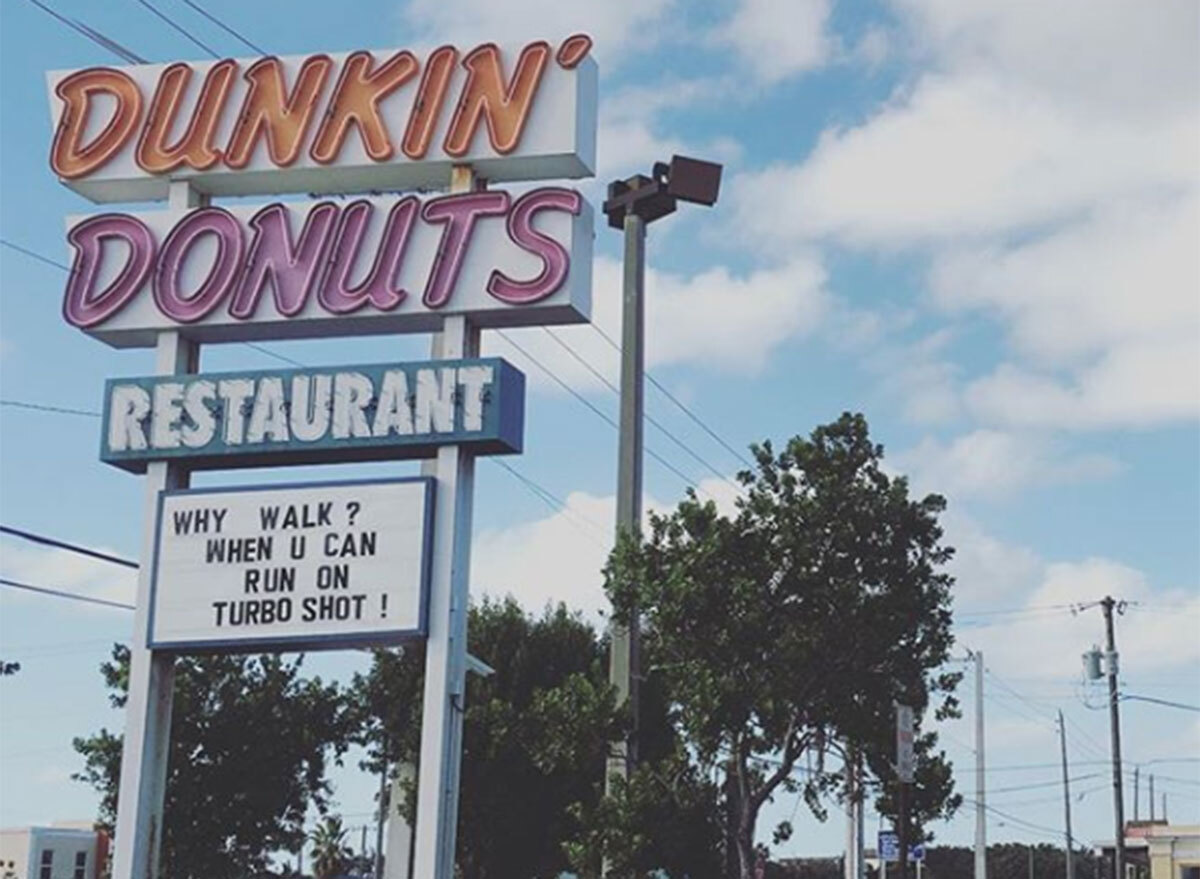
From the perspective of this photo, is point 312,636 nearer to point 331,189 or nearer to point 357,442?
point 357,442

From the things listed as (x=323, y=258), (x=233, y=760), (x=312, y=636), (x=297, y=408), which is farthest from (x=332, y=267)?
(x=233, y=760)

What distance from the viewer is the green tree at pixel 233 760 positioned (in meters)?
41.2

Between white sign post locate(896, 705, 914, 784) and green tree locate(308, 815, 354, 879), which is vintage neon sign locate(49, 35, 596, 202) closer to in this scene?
white sign post locate(896, 705, 914, 784)

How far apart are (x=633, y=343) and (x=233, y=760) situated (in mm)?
17903

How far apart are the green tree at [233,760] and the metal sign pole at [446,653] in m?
21.1

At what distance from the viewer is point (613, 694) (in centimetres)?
2628

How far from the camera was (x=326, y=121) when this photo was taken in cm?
2311

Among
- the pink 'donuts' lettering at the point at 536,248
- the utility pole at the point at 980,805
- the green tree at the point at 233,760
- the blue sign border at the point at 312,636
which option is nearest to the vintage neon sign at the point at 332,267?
the pink 'donuts' lettering at the point at 536,248

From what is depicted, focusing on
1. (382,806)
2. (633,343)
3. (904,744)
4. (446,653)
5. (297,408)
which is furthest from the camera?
(382,806)

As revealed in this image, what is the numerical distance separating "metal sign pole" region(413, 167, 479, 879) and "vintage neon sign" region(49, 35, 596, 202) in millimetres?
2290

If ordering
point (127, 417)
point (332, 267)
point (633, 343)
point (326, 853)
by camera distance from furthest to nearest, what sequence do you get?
point (326, 853)
point (633, 343)
point (127, 417)
point (332, 267)

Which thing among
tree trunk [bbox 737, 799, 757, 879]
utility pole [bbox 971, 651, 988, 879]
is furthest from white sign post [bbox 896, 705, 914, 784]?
utility pole [bbox 971, 651, 988, 879]

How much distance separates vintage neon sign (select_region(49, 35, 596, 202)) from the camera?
2258 cm

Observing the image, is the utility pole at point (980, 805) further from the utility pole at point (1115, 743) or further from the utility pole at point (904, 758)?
the utility pole at point (904, 758)
